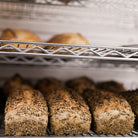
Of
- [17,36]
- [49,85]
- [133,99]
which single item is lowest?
[49,85]

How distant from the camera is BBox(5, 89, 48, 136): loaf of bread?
1.17m

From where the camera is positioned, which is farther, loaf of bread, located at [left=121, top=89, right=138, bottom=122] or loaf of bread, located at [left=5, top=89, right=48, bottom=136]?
loaf of bread, located at [left=121, top=89, right=138, bottom=122]

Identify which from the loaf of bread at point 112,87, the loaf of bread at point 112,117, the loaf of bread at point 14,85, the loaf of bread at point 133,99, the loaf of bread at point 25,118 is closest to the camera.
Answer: the loaf of bread at point 25,118

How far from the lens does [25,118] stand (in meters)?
1.18

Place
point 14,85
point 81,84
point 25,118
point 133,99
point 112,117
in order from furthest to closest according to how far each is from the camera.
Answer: point 81,84 → point 14,85 → point 133,99 → point 112,117 → point 25,118

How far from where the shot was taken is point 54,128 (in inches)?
48.9

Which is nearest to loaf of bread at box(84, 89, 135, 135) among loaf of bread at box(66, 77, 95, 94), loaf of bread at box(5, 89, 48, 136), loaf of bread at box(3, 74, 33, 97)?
loaf of bread at box(5, 89, 48, 136)

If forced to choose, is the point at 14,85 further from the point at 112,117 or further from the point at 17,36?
the point at 112,117

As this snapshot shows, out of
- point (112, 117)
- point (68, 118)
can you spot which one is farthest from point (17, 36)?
point (112, 117)

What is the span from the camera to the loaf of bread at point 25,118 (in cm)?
117

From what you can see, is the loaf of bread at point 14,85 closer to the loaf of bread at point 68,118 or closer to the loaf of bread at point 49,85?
the loaf of bread at point 49,85

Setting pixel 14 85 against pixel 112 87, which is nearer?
pixel 14 85

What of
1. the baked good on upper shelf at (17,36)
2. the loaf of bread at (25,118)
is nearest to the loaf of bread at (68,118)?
the loaf of bread at (25,118)

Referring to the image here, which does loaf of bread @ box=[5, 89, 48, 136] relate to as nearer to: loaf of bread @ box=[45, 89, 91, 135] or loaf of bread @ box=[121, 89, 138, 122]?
loaf of bread @ box=[45, 89, 91, 135]
